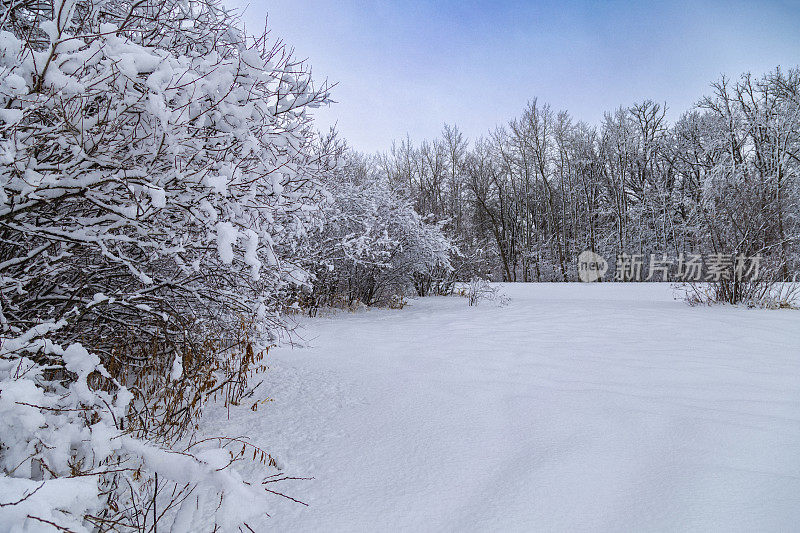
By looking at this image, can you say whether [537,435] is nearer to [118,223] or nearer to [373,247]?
[118,223]

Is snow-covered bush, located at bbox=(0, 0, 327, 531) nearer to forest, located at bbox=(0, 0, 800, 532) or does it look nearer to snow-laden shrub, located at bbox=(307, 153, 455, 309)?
forest, located at bbox=(0, 0, 800, 532)

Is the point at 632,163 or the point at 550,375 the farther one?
the point at 632,163

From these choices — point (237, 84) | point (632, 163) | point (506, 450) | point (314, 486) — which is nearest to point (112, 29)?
point (237, 84)

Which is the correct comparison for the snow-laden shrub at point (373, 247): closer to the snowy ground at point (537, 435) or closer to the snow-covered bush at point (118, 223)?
the snowy ground at point (537, 435)

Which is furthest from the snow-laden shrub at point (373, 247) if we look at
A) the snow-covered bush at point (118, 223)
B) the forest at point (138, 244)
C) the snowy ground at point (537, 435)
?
the snow-covered bush at point (118, 223)

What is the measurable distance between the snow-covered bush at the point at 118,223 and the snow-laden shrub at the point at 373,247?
5.27 m

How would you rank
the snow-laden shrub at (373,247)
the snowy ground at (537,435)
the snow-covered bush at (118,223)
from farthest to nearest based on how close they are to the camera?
the snow-laden shrub at (373,247) < the snowy ground at (537,435) < the snow-covered bush at (118,223)

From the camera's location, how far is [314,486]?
1729 mm

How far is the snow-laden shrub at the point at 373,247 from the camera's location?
8141 mm

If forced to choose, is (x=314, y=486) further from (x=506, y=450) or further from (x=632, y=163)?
(x=632, y=163)

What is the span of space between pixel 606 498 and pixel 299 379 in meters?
2.38

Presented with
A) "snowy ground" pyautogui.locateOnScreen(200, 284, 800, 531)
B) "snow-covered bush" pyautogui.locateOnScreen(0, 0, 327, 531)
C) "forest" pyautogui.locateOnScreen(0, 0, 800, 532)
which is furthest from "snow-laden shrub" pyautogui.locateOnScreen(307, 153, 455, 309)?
"snow-covered bush" pyautogui.locateOnScreen(0, 0, 327, 531)

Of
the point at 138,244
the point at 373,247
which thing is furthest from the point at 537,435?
the point at 373,247

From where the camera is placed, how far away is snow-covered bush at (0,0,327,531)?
1112 millimetres
